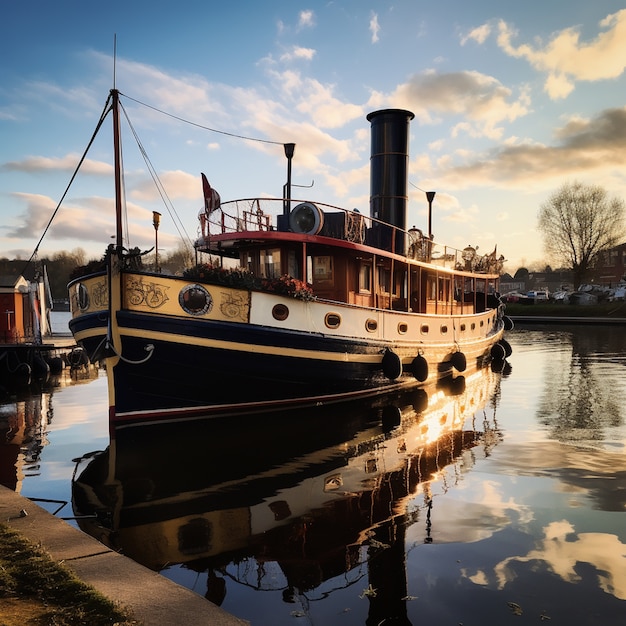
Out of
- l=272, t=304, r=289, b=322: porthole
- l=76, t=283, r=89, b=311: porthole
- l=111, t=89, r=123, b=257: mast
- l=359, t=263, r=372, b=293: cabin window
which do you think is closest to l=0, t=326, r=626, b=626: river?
l=272, t=304, r=289, b=322: porthole

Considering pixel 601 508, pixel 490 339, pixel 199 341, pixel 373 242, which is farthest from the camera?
pixel 490 339

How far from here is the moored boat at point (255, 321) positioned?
10.3 metres

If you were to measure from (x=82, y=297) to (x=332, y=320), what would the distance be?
5685 millimetres

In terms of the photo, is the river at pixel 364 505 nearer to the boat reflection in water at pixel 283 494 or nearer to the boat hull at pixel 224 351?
the boat reflection in water at pixel 283 494

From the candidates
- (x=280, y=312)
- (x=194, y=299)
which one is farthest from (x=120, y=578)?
(x=280, y=312)

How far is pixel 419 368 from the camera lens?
14.3 metres

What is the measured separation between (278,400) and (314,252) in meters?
3.94

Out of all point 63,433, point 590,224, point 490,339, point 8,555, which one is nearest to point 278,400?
point 63,433

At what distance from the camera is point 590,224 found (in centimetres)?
5881

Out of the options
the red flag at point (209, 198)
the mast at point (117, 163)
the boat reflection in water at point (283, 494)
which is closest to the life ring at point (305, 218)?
the red flag at point (209, 198)

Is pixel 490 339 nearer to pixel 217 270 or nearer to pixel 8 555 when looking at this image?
pixel 217 270

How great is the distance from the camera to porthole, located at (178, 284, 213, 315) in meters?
10.4

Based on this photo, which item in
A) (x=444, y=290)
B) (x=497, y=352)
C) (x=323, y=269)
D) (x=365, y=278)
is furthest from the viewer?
(x=497, y=352)

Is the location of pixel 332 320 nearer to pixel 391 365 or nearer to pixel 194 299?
pixel 391 365
